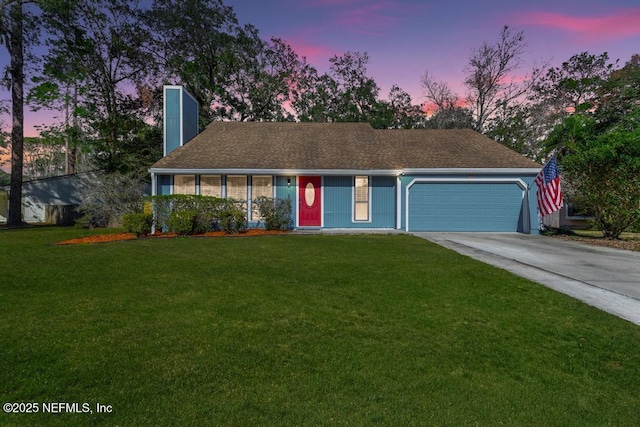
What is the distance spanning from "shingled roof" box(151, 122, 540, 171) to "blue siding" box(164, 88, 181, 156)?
0.76m

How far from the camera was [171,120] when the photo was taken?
53.0 ft

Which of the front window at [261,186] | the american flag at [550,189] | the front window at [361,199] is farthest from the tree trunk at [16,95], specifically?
the american flag at [550,189]

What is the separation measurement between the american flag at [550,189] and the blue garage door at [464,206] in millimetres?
1508

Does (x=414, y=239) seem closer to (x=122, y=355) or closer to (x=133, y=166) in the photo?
(x=122, y=355)

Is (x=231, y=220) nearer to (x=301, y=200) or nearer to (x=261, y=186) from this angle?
(x=261, y=186)

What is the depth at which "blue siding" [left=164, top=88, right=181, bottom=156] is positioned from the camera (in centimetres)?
1591

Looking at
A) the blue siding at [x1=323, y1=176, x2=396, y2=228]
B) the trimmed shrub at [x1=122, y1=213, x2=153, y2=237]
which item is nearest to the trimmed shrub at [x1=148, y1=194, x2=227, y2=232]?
the trimmed shrub at [x1=122, y1=213, x2=153, y2=237]

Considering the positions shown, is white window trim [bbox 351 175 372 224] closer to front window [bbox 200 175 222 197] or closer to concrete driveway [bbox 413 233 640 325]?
concrete driveway [bbox 413 233 640 325]

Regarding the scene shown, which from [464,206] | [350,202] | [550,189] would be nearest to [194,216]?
[350,202]

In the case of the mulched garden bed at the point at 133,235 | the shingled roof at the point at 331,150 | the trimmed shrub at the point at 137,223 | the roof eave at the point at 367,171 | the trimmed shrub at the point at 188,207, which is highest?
the shingled roof at the point at 331,150

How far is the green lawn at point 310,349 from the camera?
264cm

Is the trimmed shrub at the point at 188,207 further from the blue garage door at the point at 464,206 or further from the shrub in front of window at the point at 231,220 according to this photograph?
the blue garage door at the point at 464,206

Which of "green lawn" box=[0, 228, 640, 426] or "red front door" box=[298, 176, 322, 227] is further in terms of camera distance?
"red front door" box=[298, 176, 322, 227]

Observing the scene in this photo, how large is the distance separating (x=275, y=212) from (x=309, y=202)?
1.75m
